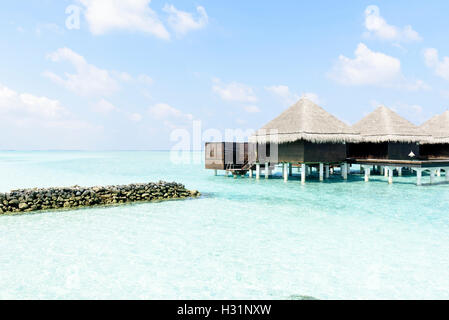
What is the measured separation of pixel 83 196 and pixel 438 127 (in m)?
25.1

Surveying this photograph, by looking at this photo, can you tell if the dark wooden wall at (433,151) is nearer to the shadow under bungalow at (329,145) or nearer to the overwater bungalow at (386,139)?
the shadow under bungalow at (329,145)

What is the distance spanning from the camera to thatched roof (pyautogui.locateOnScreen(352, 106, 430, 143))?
20556mm

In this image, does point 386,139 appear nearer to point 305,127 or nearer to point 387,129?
point 387,129

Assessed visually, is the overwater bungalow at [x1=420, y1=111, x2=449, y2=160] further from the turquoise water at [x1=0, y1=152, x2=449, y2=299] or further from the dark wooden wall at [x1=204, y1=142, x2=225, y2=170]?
the dark wooden wall at [x1=204, y1=142, x2=225, y2=170]

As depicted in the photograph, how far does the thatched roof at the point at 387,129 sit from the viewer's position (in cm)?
2056

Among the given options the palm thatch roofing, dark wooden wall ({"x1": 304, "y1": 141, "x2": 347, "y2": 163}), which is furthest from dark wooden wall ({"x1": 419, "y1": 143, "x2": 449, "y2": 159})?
dark wooden wall ({"x1": 304, "y1": 141, "x2": 347, "y2": 163})

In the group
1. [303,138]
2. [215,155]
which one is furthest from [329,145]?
[215,155]

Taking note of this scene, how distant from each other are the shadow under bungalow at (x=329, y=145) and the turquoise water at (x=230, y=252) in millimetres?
6644

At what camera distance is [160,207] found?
12555mm

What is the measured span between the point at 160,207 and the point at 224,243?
214 inches

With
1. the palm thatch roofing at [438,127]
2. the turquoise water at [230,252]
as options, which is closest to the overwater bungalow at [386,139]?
the palm thatch roofing at [438,127]
